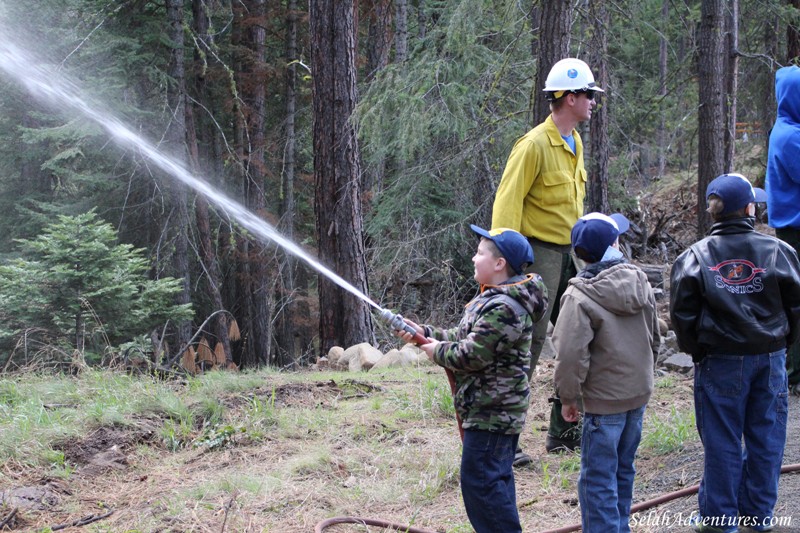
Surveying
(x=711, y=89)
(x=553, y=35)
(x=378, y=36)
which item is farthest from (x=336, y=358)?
(x=378, y=36)

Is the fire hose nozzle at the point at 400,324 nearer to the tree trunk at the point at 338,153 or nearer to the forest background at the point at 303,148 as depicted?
the forest background at the point at 303,148

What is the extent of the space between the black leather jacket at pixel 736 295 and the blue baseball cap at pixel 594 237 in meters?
0.42

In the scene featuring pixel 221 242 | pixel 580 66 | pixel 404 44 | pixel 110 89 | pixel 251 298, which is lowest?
pixel 251 298

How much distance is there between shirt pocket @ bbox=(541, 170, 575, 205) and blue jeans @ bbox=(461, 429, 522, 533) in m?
1.90

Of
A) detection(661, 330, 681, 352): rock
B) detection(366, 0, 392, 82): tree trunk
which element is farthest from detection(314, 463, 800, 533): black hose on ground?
detection(366, 0, 392, 82): tree trunk

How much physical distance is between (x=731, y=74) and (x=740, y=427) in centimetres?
1203

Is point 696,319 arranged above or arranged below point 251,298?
above

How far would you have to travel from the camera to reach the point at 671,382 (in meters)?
7.22

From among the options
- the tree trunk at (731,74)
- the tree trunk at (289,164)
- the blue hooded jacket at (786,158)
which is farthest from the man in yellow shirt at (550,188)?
the tree trunk at (289,164)

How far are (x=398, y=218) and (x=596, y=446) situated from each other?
9.37m

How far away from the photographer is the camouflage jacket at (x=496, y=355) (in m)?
3.20

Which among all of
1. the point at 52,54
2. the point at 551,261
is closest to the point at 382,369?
the point at 551,261

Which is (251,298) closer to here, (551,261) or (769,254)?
(551,261)

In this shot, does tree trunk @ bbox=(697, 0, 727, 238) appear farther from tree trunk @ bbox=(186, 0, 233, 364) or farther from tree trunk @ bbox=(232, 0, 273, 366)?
tree trunk @ bbox=(186, 0, 233, 364)
